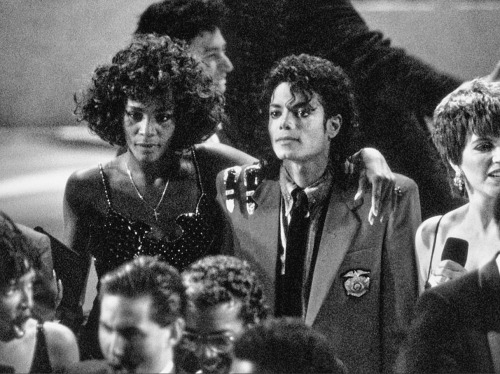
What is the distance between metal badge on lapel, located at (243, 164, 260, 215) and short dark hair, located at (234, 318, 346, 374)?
2.68ft

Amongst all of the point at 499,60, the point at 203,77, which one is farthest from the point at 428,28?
the point at 203,77

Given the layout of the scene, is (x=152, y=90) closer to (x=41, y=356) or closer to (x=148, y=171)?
(x=148, y=171)

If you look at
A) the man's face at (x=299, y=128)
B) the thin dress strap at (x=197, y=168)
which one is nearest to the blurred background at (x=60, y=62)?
the thin dress strap at (x=197, y=168)

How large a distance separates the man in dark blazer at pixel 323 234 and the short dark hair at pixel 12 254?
2.13 ft

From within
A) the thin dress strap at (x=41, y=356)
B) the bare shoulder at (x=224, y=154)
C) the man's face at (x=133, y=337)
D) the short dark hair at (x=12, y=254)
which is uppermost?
the bare shoulder at (x=224, y=154)

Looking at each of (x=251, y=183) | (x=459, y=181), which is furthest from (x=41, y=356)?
(x=459, y=181)

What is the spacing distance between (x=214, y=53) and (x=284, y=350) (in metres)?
1.65

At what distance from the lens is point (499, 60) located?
354 centimetres

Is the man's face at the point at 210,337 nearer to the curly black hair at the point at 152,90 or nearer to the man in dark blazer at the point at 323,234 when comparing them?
the man in dark blazer at the point at 323,234

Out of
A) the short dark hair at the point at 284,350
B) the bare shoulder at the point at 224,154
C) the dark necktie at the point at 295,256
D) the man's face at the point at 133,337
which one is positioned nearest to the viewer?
the short dark hair at the point at 284,350

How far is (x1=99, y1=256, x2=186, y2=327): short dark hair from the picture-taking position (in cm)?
238

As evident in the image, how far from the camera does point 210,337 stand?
8.20 feet

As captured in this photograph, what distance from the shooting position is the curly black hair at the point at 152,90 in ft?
10.2

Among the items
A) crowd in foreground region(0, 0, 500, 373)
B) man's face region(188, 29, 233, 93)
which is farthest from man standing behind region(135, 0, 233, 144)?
crowd in foreground region(0, 0, 500, 373)
